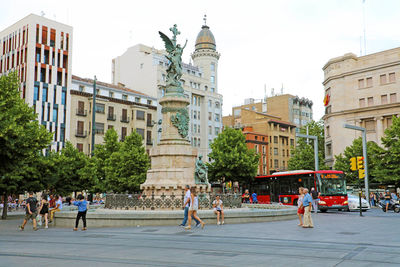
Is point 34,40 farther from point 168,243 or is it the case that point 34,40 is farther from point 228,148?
point 168,243

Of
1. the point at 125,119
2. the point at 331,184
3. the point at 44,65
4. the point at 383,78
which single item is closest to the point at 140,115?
the point at 125,119

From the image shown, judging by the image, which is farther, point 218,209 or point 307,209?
point 218,209

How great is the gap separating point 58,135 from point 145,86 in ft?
69.1

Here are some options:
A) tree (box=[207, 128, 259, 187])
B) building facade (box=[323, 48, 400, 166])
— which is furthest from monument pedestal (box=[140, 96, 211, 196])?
building facade (box=[323, 48, 400, 166])

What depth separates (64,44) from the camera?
61.7 meters

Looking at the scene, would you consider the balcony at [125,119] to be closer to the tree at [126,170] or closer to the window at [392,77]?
the tree at [126,170]

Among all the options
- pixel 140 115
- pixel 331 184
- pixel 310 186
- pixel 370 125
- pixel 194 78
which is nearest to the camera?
pixel 331 184

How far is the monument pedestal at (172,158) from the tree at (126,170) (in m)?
24.6

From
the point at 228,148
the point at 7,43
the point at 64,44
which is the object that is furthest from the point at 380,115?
the point at 7,43

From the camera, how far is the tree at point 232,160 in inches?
1930

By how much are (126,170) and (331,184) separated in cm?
2372

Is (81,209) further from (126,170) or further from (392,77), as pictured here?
(392,77)

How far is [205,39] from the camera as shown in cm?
8294

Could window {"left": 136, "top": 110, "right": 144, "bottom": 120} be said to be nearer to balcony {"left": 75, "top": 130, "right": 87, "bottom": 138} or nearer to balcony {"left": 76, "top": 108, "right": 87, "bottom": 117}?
balcony {"left": 76, "top": 108, "right": 87, "bottom": 117}
